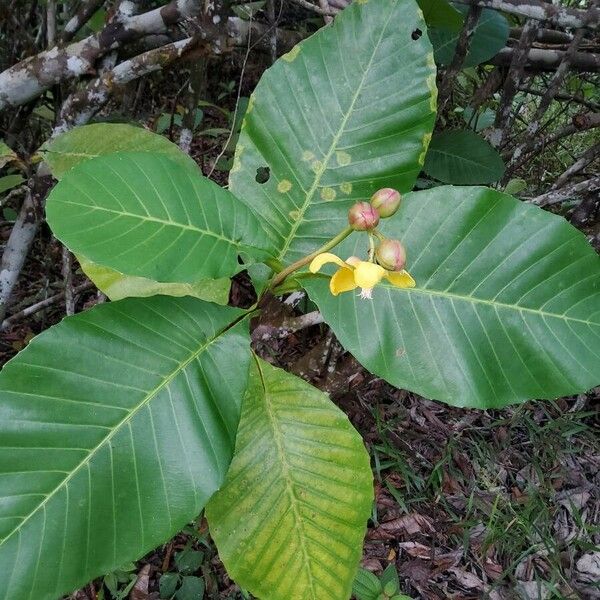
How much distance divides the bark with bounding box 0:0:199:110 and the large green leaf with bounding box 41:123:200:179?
20cm

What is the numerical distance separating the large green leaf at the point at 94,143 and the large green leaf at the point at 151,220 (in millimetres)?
365

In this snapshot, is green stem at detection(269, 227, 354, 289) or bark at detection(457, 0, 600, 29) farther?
bark at detection(457, 0, 600, 29)

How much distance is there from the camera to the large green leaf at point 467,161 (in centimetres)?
188

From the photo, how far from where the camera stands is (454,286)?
37.9 inches

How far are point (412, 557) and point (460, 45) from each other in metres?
1.53

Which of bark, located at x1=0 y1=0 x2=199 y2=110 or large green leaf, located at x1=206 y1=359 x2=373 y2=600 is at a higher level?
bark, located at x1=0 y1=0 x2=199 y2=110

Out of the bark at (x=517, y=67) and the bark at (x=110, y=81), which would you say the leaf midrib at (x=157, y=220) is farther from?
the bark at (x=517, y=67)

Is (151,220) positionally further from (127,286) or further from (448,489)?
(448,489)

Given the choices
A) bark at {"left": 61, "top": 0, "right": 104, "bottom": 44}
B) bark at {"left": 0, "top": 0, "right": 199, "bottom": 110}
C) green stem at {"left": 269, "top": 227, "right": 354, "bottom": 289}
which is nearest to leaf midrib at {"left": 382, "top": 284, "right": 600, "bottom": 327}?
green stem at {"left": 269, "top": 227, "right": 354, "bottom": 289}

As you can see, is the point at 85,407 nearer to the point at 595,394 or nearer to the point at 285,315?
the point at 285,315

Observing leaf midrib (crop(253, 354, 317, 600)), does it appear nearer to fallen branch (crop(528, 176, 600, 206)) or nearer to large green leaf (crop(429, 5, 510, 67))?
fallen branch (crop(528, 176, 600, 206))

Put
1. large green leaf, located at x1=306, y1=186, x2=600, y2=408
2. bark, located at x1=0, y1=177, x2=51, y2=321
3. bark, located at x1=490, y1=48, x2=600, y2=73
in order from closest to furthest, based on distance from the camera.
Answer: large green leaf, located at x1=306, y1=186, x2=600, y2=408, bark, located at x1=0, y1=177, x2=51, y2=321, bark, located at x1=490, y1=48, x2=600, y2=73

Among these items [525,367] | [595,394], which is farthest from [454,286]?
[595,394]

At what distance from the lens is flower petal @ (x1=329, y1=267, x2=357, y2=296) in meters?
0.74
